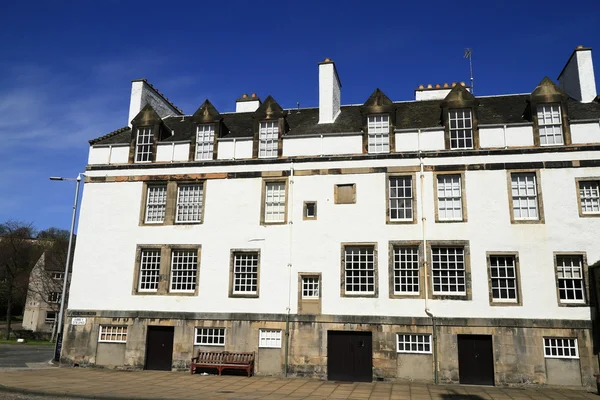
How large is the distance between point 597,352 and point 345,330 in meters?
10.2

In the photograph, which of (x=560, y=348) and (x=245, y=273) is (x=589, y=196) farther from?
(x=245, y=273)

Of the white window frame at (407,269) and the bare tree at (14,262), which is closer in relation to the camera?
the white window frame at (407,269)

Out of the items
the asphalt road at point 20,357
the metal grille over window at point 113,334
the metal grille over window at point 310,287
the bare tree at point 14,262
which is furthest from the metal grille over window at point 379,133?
the bare tree at point 14,262

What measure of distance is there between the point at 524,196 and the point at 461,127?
4285mm

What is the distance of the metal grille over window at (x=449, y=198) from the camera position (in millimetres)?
21547

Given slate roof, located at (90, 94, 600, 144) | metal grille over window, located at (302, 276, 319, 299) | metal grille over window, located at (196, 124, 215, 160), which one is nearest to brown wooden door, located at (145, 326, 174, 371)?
metal grille over window, located at (302, 276, 319, 299)

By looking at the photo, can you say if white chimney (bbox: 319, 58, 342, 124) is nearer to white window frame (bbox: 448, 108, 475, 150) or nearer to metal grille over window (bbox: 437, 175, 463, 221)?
white window frame (bbox: 448, 108, 475, 150)

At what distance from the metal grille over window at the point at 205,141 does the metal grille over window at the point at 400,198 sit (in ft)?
31.6

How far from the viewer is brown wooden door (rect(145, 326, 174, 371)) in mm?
22766

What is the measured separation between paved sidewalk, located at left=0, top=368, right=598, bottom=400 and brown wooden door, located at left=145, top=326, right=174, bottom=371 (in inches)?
68.4

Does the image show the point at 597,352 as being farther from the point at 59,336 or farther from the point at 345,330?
the point at 59,336

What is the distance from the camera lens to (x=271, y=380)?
66.2ft

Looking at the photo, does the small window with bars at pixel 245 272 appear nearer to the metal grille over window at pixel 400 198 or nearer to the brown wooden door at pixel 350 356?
the brown wooden door at pixel 350 356

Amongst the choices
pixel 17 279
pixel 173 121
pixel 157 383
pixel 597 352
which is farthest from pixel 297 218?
pixel 17 279
